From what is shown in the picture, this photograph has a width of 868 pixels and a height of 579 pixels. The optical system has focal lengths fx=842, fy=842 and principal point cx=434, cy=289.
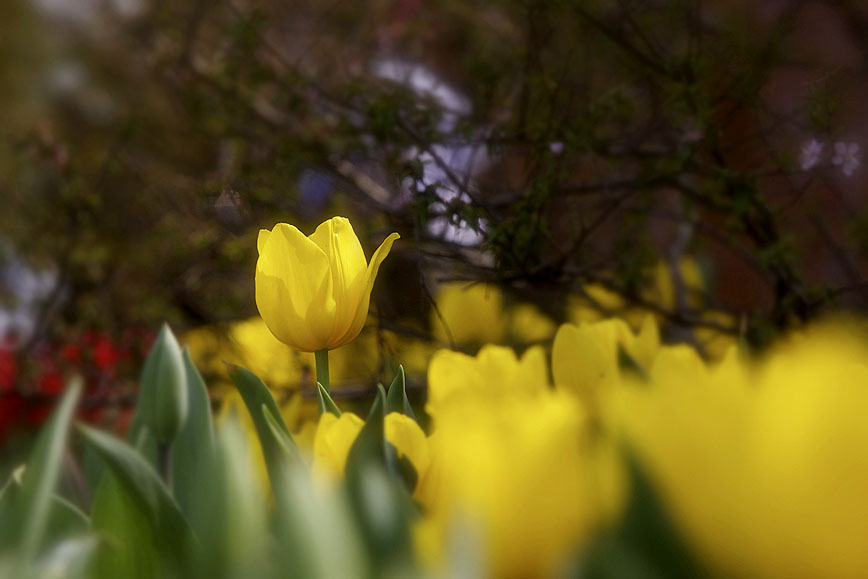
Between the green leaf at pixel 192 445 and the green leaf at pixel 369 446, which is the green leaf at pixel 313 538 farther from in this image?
the green leaf at pixel 192 445

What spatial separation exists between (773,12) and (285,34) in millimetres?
946

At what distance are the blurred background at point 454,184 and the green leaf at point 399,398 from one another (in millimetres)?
155

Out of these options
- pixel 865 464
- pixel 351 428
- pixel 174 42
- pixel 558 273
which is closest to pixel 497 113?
pixel 558 273

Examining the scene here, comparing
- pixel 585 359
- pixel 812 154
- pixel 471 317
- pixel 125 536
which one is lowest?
pixel 125 536

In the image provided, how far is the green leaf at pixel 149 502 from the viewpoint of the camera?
27 centimetres

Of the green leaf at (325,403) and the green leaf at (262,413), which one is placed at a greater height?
the green leaf at (325,403)

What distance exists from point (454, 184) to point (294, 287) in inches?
10.7

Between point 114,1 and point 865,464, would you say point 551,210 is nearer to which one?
point 865,464

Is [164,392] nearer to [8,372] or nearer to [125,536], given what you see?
[125,536]

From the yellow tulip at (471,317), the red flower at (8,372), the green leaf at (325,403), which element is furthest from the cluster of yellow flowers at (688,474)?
the red flower at (8,372)

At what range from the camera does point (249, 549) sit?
188 mm

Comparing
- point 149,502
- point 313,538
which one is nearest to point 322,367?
point 149,502

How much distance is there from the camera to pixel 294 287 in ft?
1.30

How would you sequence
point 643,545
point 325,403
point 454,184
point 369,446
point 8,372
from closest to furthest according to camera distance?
point 643,545 → point 369,446 → point 325,403 → point 454,184 → point 8,372
